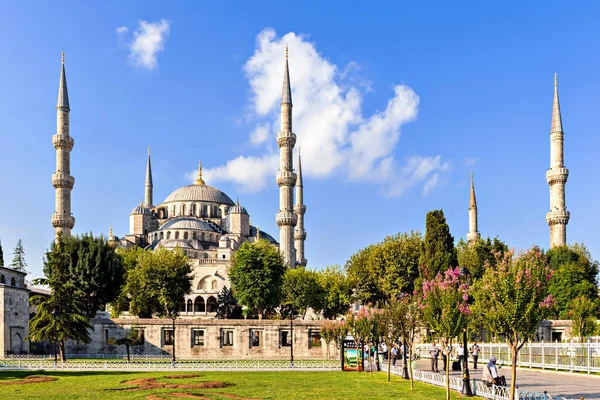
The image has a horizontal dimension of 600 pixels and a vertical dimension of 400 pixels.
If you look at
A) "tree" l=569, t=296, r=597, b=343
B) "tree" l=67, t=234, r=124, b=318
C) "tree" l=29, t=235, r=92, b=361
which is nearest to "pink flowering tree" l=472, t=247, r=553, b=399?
"tree" l=569, t=296, r=597, b=343

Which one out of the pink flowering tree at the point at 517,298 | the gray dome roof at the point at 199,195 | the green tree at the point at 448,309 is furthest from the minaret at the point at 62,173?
the pink flowering tree at the point at 517,298

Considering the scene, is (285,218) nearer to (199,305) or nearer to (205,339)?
(199,305)

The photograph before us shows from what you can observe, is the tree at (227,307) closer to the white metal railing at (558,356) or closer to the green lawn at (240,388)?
the white metal railing at (558,356)

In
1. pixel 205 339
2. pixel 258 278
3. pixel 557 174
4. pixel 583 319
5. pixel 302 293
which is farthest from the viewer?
pixel 557 174

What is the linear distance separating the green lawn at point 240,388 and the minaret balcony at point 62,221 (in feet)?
114

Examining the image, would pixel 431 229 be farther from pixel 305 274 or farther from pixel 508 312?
pixel 508 312

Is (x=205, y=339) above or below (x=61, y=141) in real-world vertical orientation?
below

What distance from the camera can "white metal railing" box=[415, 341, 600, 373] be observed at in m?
23.4

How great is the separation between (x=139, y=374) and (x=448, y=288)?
14.7 m

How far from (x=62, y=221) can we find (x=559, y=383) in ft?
161

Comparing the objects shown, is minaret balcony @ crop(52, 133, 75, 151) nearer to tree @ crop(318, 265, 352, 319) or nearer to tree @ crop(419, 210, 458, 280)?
tree @ crop(318, 265, 352, 319)

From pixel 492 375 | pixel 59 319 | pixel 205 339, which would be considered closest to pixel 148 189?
pixel 205 339

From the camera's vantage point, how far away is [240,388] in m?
20.1

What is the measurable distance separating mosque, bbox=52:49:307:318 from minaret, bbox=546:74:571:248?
22354mm
